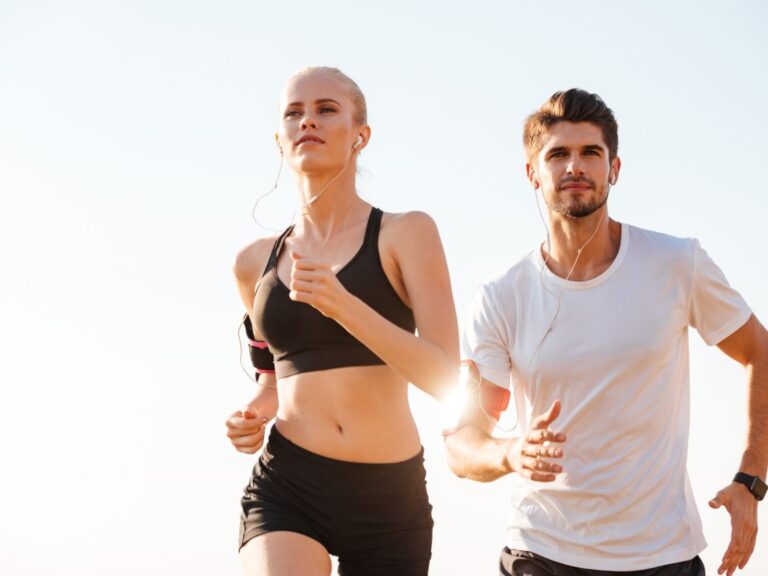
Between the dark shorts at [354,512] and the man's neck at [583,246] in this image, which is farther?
the man's neck at [583,246]

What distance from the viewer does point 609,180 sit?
19.3ft

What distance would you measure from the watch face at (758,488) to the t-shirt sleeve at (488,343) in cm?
115

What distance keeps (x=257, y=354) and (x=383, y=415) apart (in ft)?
3.28

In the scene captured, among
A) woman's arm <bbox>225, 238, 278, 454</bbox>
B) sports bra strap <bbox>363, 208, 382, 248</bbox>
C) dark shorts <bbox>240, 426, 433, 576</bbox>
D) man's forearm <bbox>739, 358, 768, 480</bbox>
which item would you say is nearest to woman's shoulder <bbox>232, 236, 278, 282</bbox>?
woman's arm <bbox>225, 238, 278, 454</bbox>

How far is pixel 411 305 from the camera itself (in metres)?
5.17

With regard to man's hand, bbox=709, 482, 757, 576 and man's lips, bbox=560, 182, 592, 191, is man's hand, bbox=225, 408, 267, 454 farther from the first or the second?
man's hand, bbox=709, 482, 757, 576

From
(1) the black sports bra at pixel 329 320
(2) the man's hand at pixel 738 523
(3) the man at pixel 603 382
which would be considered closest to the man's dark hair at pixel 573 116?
(3) the man at pixel 603 382

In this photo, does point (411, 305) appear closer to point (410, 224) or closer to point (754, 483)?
point (410, 224)

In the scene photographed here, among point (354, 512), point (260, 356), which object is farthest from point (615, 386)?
point (260, 356)

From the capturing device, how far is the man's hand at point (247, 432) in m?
5.16

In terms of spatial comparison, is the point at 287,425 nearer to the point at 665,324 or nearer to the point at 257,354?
the point at 257,354

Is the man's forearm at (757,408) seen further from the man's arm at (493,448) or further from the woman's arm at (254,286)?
the woman's arm at (254,286)

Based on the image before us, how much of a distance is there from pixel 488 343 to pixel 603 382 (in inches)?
23.0

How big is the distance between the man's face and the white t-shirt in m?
0.27
